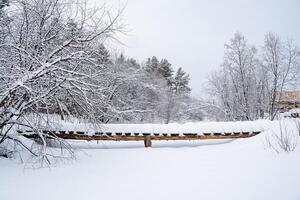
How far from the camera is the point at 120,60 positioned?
22484 millimetres

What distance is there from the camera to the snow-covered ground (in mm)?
4211

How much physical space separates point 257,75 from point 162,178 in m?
21.1

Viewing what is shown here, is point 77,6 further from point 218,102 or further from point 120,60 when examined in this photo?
point 218,102

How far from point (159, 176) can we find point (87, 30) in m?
4.07

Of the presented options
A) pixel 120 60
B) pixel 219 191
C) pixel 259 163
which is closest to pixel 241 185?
pixel 219 191

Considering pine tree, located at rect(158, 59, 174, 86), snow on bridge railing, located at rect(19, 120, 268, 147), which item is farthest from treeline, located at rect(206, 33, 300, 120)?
pine tree, located at rect(158, 59, 174, 86)

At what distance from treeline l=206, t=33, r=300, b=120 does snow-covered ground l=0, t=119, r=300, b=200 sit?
16556 mm

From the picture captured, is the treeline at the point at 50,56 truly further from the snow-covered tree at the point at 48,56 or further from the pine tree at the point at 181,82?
the pine tree at the point at 181,82

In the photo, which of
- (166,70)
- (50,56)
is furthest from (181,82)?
(50,56)

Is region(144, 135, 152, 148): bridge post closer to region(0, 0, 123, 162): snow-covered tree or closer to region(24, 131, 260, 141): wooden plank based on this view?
region(24, 131, 260, 141): wooden plank

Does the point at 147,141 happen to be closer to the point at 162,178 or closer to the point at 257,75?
the point at 162,178

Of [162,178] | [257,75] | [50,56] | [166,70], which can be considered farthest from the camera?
[166,70]

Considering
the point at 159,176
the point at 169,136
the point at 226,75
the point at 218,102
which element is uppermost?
the point at 226,75

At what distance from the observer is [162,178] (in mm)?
5258
